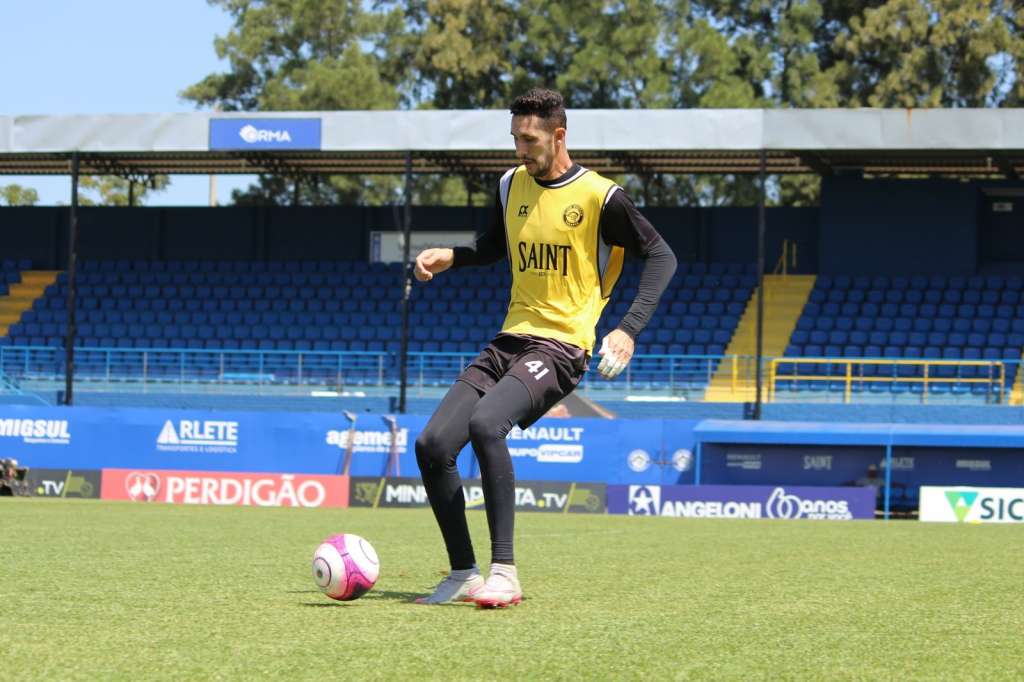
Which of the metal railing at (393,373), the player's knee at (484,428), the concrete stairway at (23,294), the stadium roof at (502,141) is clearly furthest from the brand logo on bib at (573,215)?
the concrete stairway at (23,294)

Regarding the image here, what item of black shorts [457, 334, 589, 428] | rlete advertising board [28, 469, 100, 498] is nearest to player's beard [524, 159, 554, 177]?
black shorts [457, 334, 589, 428]

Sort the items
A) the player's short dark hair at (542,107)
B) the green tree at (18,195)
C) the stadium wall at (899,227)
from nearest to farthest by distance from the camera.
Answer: the player's short dark hair at (542,107) < the stadium wall at (899,227) < the green tree at (18,195)

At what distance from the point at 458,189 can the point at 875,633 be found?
44.2 m

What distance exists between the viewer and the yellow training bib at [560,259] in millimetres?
6230

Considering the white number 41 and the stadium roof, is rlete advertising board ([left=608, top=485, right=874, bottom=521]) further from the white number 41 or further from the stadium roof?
the white number 41

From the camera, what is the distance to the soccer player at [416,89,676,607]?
A: 6.07 m

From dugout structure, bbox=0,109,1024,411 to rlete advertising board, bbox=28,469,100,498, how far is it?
5.42 m

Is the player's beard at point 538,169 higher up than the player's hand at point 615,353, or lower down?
higher up

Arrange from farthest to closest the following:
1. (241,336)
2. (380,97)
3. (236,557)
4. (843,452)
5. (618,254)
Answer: (380,97)
(241,336)
(843,452)
(236,557)
(618,254)

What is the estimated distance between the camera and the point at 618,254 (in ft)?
21.1

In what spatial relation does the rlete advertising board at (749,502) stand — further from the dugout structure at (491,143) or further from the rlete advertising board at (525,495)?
the dugout structure at (491,143)

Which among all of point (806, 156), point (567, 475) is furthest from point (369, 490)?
point (806, 156)

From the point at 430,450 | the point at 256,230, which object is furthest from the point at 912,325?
the point at 430,450

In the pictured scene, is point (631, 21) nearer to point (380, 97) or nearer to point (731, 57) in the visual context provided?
point (731, 57)
